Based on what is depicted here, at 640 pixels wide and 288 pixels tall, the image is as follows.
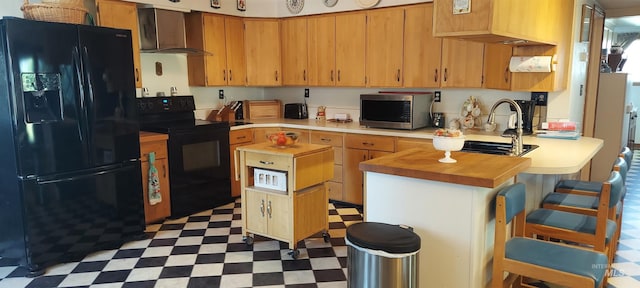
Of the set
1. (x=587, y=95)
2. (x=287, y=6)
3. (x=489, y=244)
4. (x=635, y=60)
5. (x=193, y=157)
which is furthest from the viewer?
(x=635, y=60)

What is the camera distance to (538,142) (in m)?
3.32

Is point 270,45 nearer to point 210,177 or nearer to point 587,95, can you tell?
point 210,177

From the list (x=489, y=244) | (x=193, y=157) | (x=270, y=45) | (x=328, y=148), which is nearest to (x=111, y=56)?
(x=193, y=157)

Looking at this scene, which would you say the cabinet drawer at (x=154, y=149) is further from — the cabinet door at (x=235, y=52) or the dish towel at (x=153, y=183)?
the cabinet door at (x=235, y=52)

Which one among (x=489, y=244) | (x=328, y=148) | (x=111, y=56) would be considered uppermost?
(x=111, y=56)

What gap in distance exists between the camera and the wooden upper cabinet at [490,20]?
2.49 meters

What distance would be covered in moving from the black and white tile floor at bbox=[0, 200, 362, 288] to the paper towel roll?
2010mm

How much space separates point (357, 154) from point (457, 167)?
223cm

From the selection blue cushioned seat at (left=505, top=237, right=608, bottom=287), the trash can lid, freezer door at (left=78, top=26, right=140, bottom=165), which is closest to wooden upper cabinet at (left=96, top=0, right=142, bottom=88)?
freezer door at (left=78, top=26, right=140, bottom=165)

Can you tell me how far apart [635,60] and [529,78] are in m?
6.25

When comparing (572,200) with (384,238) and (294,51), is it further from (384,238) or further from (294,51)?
(294,51)

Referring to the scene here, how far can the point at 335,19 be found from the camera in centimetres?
482

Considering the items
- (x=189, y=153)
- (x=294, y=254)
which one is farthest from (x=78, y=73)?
(x=294, y=254)

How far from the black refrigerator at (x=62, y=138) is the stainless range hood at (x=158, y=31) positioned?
88 centimetres
